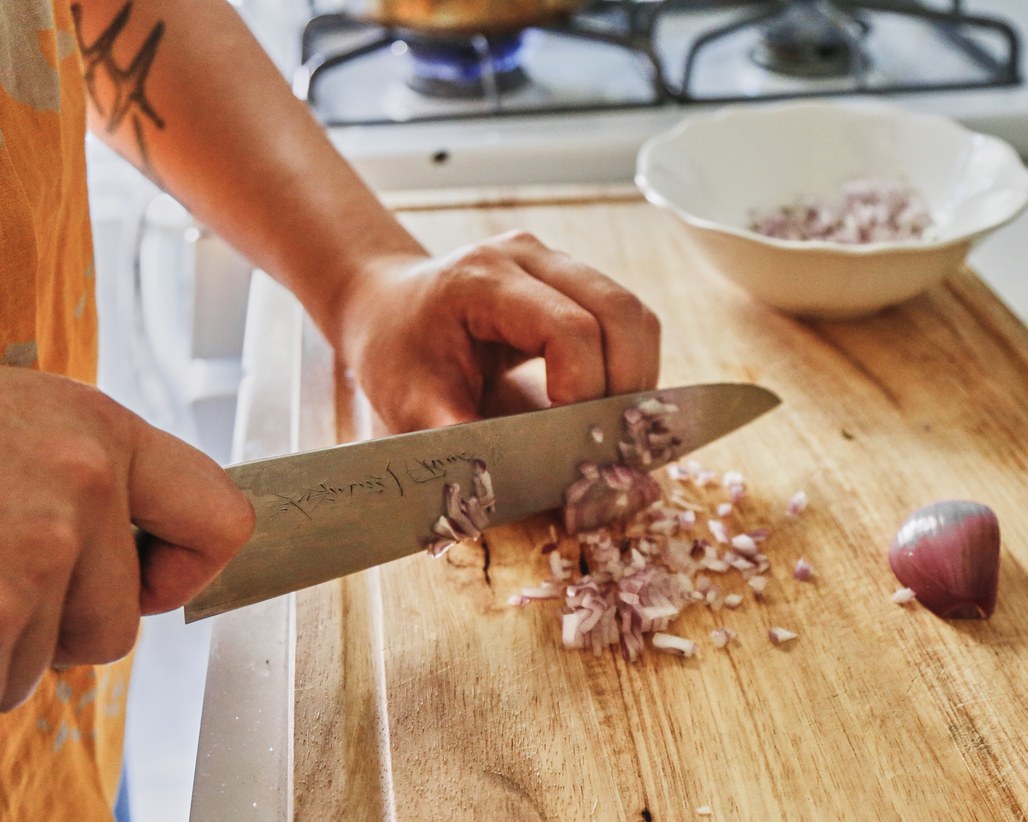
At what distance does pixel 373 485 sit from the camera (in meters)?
0.68

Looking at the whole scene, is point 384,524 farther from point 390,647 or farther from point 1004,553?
point 1004,553

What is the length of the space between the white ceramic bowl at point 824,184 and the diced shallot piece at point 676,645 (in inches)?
16.8

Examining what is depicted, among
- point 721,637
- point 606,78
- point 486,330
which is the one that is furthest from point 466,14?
point 721,637

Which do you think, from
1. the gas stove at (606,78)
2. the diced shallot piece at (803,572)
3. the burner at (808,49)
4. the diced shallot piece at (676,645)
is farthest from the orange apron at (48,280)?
the burner at (808,49)

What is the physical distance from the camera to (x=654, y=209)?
1.24 m

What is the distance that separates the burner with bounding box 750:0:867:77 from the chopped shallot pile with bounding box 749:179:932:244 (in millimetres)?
395

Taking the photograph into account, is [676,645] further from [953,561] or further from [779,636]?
[953,561]

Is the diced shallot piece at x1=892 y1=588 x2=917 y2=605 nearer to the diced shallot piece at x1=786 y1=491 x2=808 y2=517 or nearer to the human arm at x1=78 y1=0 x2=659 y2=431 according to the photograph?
the diced shallot piece at x1=786 y1=491 x2=808 y2=517

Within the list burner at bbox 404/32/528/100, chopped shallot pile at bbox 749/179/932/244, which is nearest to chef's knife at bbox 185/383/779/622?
chopped shallot pile at bbox 749/179/932/244

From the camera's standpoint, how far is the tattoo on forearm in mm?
817

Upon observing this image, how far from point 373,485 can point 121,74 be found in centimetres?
43

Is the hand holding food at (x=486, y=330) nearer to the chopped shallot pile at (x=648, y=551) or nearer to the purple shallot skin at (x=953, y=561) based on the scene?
the chopped shallot pile at (x=648, y=551)

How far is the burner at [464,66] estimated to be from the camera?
1400mm

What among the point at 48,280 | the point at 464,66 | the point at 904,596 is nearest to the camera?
the point at 48,280
